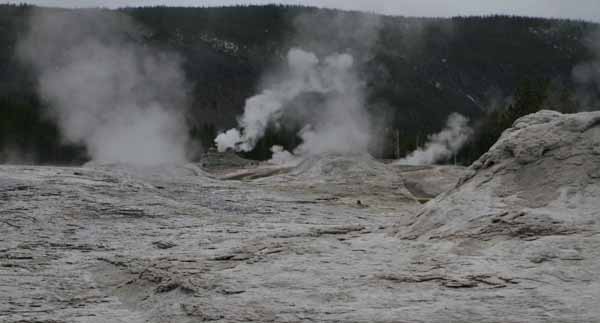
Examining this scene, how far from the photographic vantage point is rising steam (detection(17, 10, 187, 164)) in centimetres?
5491

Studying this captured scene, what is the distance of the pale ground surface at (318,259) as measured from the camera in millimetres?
4699

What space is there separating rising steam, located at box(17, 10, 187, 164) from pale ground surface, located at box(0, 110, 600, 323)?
1194 inches

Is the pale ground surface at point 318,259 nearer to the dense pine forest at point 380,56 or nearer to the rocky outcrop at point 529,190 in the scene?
the rocky outcrop at point 529,190

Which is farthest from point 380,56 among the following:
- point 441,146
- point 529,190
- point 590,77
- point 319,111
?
point 529,190

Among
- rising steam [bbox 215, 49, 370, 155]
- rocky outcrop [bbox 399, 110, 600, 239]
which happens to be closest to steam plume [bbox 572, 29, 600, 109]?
rising steam [bbox 215, 49, 370, 155]

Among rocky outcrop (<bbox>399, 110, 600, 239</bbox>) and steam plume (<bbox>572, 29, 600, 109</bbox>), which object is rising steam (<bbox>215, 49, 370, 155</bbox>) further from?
rocky outcrop (<bbox>399, 110, 600, 239</bbox>)

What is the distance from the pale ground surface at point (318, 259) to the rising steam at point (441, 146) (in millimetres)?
56242

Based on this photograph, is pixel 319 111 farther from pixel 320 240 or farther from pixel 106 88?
pixel 320 240

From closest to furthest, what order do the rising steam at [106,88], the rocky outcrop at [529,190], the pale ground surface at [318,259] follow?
the pale ground surface at [318,259]
the rocky outcrop at [529,190]
the rising steam at [106,88]

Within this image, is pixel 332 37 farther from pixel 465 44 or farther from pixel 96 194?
pixel 96 194

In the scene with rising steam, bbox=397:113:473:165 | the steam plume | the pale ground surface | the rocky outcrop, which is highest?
the steam plume

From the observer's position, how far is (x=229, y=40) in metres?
127

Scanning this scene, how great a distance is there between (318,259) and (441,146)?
2812 inches

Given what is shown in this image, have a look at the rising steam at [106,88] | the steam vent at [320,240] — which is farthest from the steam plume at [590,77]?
the steam vent at [320,240]
